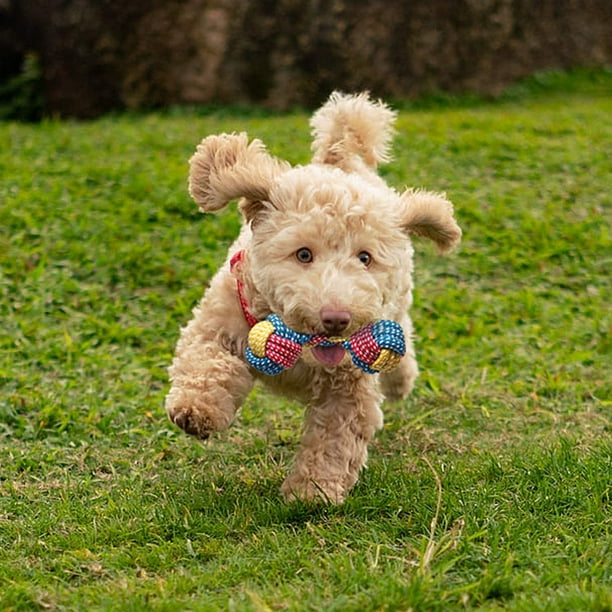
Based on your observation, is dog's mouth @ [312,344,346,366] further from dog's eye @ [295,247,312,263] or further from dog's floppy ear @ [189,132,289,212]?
dog's floppy ear @ [189,132,289,212]

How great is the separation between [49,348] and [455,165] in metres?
4.97

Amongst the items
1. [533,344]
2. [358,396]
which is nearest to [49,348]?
[358,396]

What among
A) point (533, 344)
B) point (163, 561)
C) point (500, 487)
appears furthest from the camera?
point (533, 344)

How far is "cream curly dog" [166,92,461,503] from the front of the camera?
364 centimetres

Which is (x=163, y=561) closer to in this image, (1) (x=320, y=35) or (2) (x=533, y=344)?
(2) (x=533, y=344)

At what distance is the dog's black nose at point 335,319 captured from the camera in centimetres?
346

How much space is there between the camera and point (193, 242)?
7.74 metres

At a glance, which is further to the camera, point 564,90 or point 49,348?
point 564,90

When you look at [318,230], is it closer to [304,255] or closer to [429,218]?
[304,255]

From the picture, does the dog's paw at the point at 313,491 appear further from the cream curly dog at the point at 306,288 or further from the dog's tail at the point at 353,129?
the dog's tail at the point at 353,129

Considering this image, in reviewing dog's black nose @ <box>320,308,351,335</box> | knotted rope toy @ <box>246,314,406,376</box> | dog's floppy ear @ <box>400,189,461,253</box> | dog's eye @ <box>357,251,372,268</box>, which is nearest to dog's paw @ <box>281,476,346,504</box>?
knotted rope toy @ <box>246,314,406,376</box>

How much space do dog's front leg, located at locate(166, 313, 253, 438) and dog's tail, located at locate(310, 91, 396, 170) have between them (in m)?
1.19

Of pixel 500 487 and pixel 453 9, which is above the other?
pixel 453 9

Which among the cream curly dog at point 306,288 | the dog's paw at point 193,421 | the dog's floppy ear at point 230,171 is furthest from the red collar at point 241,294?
the dog's paw at point 193,421
